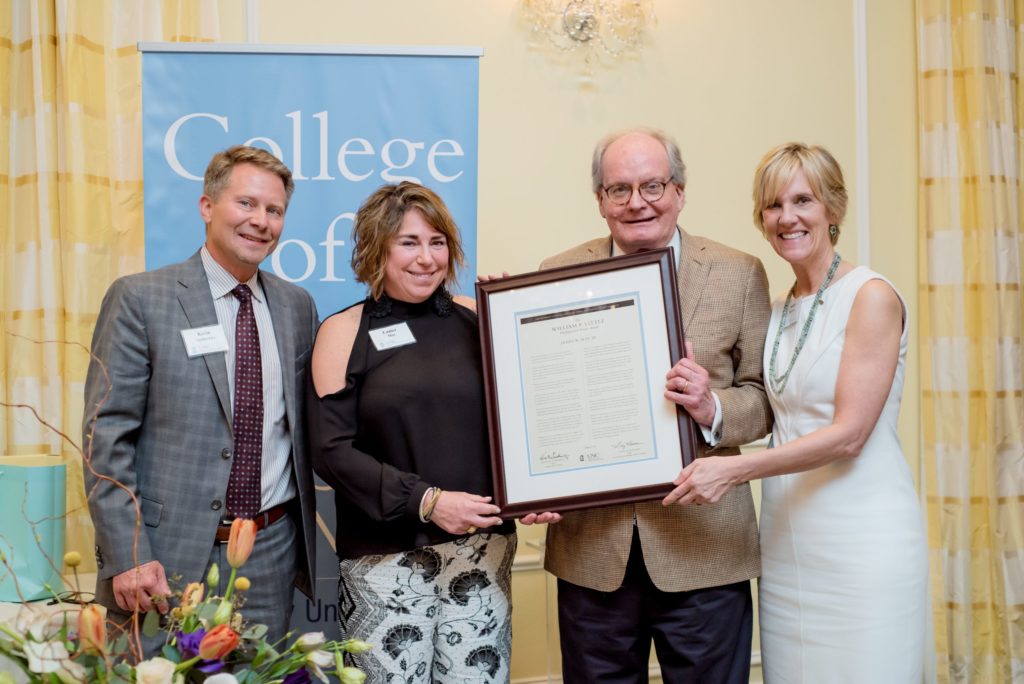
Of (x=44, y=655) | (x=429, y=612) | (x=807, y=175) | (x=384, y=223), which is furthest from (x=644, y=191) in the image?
(x=44, y=655)

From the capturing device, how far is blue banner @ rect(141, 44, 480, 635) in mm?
2783

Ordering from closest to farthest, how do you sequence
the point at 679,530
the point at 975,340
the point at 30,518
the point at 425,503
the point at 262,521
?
1. the point at 425,503
2. the point at 679,530
3. the point at 262,521
4. the point at 30,518
5. the point at 975,340

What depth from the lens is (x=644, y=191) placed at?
6.68 ft

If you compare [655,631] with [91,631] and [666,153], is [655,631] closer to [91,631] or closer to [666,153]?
[666,153]

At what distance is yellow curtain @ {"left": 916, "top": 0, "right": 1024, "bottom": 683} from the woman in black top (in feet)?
8.18

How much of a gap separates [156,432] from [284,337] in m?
0.37

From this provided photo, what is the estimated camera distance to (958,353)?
372 cm

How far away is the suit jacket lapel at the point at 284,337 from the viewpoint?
2.13m

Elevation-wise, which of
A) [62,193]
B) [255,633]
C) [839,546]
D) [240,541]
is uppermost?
[62,193]

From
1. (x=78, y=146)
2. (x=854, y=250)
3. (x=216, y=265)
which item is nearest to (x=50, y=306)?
(x=78, y=146)

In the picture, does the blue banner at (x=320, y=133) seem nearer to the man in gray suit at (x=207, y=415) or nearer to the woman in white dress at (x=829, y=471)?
the man in gray suit at (x=207, y=415)

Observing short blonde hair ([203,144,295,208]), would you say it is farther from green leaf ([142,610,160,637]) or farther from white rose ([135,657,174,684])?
white rose ([135,657,174,684])

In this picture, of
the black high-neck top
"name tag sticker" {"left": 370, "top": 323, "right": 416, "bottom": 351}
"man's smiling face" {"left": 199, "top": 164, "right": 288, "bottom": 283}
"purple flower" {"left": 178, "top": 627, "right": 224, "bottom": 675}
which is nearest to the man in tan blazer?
the black high-neck top

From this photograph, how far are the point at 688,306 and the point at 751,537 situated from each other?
563mm
